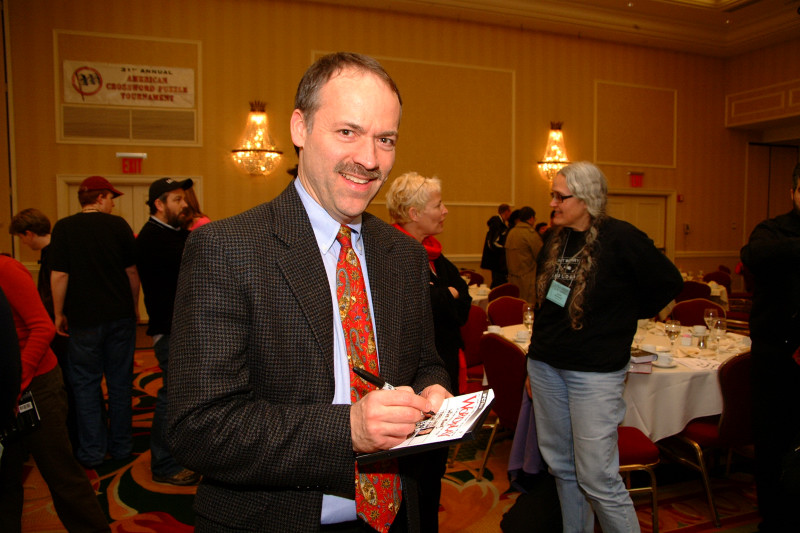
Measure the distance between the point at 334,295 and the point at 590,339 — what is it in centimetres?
148

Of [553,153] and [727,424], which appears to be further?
[553,153]

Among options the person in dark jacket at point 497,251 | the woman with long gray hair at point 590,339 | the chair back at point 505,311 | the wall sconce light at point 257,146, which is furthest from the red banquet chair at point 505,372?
the wall sconce light at point 257,146

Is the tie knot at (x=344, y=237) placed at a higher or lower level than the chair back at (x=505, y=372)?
higher

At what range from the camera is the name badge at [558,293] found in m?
2.31

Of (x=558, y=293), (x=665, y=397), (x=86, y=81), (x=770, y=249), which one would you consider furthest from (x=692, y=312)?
(x=86, y=81)

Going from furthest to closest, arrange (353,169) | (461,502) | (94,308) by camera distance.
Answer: (94,308), (461,502), (353,169)

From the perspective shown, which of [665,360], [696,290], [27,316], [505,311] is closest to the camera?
[27,316]

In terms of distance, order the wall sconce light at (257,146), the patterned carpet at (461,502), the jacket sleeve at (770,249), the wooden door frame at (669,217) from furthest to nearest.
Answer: the wooden door frame at (669,217) → the wall sconce light at (257,146) → the patterned carpet at (461,502) → the jacket sleeve at (770,249)

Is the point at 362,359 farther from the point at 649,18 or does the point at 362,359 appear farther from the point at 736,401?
the point at 649,18

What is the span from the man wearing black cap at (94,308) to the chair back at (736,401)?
363 cm

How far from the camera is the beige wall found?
23.9 feet

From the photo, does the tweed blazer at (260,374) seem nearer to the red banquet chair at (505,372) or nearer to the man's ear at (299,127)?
the man's ear at (299,127)

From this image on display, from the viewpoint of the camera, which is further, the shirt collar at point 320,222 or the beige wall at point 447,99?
the beige wall at point 447,99

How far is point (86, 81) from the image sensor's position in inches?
289
